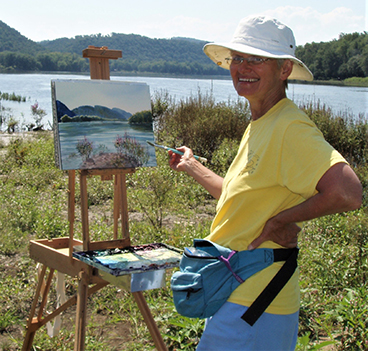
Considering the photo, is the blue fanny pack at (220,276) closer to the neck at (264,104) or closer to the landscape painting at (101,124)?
the neck at (264,104)

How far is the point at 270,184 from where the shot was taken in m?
1.56

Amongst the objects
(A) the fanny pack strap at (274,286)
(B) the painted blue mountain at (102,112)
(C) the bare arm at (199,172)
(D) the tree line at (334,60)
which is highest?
(D) the tree line at (334,60)

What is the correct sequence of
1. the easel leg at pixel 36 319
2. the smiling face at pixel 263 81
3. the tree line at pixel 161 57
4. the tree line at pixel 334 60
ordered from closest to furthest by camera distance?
the smiling face at pixel 263 81 → the easel leg at pixel 36 319 → the tree line at pixel 334 60 → the tree line at pixel 161 57

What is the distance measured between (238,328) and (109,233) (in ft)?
10.8

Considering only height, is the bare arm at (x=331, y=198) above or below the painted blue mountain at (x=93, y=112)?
below

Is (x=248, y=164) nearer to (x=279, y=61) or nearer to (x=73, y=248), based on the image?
(x=279, y=61)

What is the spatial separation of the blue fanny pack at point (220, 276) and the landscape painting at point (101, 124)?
122 centimetres

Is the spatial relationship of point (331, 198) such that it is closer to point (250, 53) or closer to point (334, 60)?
point (250, 53)

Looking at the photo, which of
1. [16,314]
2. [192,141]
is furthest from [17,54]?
[16,314]

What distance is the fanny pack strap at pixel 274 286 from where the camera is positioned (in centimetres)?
156

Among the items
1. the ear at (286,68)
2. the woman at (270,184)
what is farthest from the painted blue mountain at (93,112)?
the ear at (286,68)

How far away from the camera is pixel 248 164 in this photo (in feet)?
5.34

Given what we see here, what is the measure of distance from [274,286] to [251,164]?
45 cm

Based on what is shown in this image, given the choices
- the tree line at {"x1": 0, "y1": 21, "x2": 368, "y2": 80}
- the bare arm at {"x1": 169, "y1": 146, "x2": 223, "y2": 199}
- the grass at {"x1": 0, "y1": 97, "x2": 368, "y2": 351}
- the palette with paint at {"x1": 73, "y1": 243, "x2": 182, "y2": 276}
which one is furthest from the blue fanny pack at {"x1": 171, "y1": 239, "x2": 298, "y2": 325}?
the tree line at {"x1": 0, "y1": 21, "x2": 368, "y2": 80}
